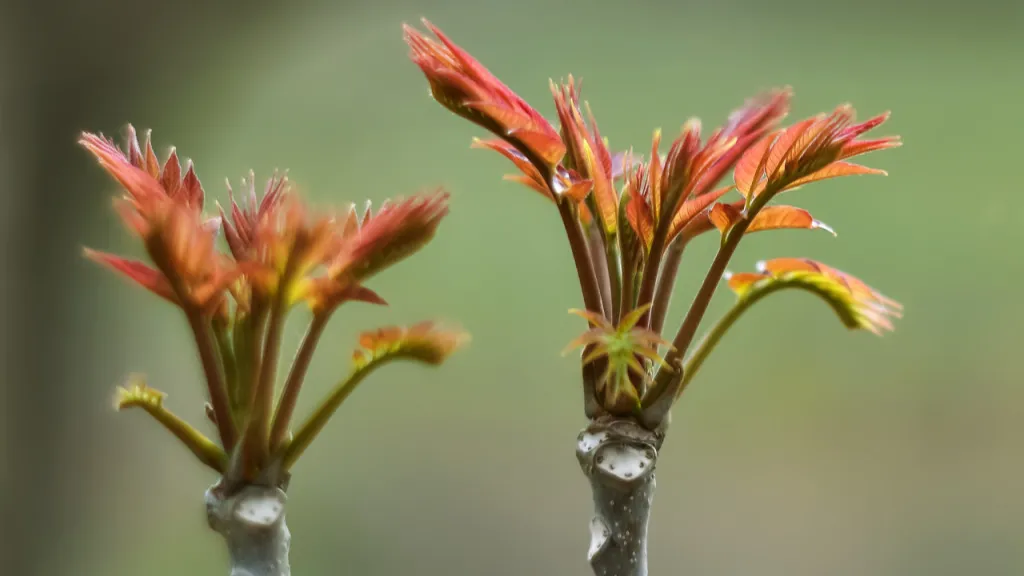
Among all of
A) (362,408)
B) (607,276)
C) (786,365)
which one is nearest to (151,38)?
(362,408)

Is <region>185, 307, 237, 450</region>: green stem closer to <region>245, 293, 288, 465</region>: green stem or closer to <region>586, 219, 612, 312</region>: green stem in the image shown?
<region>245, 293, 288, 465</region>: green stem

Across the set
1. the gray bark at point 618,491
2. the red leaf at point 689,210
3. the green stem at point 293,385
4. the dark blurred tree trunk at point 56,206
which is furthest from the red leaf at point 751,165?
the dark blurred tree trunk at point 56,206

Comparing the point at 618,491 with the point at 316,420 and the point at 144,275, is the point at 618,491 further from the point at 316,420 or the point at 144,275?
the point at 144,275

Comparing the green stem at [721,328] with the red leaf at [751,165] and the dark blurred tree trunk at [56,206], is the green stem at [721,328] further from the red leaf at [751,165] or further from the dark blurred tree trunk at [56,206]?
the dark blurred tree trunk at [56,206]

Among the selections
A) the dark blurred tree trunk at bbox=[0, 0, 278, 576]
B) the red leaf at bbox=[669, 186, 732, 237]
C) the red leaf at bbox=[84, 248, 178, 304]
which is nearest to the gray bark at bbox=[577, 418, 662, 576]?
the red leaf at bbox=[669, 186, 732, 237]

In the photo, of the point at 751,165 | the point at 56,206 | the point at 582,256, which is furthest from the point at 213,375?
the point at 56,206

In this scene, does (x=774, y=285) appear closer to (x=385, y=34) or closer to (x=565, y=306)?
(x=565, y=306)
